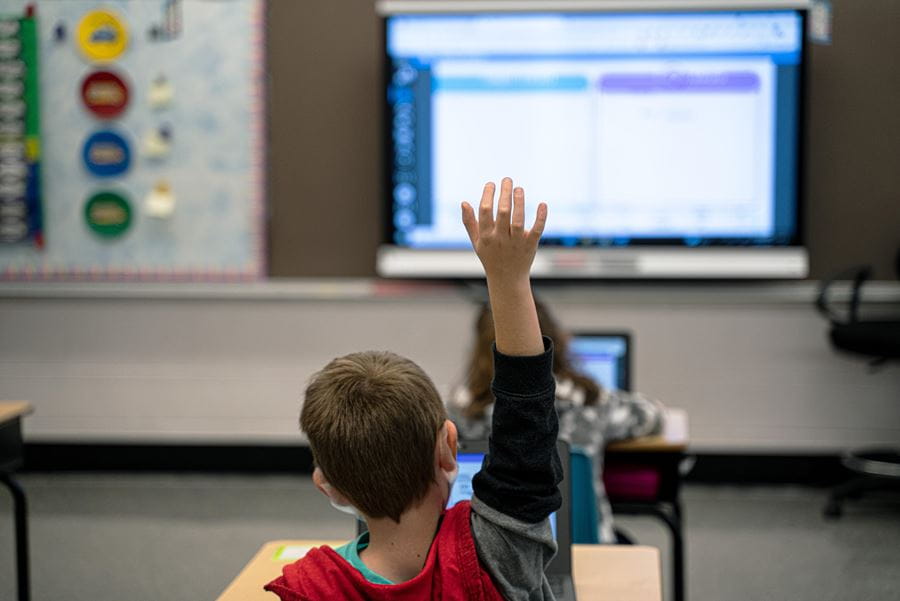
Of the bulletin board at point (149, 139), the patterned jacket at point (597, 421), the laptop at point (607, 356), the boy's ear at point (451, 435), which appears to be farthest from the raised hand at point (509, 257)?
the bulletin board at point (149, 139)

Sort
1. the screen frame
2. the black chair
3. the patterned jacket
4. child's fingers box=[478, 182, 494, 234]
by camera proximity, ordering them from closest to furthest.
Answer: child's fingers box=[478, 182, 494, 234], the patterned jacket, the black chair, the screen frame

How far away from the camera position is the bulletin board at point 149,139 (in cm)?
424

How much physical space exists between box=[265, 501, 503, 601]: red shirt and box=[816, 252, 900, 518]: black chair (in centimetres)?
303

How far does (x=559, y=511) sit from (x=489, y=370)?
89cm

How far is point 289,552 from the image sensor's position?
1.67 meters

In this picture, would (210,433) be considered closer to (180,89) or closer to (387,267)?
(387,267)

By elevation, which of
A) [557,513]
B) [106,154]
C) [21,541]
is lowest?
[21,541]

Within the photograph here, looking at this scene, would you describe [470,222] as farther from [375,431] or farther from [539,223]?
[375,431]

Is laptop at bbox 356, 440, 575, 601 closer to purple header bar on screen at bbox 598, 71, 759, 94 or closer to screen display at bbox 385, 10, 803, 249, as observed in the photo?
screen display at bbox 385, 10, 803, 249

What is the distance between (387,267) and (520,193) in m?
3.21

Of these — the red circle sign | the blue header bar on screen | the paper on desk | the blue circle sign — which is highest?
the blue header bar on screen

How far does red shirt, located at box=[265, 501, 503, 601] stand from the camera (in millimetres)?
1081

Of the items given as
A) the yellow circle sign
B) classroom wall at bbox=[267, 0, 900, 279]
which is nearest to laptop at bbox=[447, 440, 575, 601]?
classroom wall at bbox=[267, 0, 900, 279]

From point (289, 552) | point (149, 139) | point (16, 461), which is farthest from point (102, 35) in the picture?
point (289, 552)
